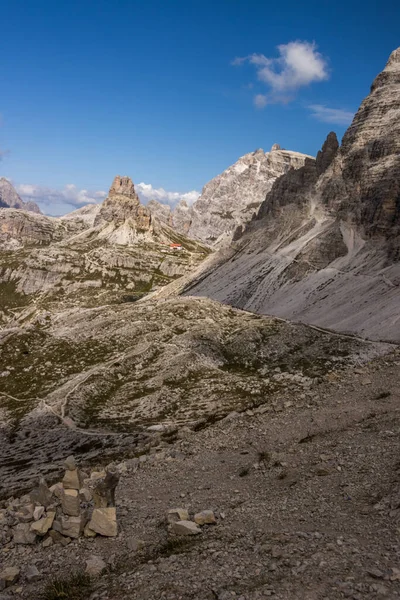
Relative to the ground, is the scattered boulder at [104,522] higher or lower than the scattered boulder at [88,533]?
higher

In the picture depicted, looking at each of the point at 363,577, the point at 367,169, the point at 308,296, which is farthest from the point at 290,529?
the point at 367,169

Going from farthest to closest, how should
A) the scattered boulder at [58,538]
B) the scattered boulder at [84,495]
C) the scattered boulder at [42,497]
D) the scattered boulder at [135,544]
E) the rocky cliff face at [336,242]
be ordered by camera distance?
1. the rocky cliff face at [336,242]
2. the scattered boulder at [84,495]
3. the scattered boulder at [42,497]
4. the scattered boulder at [58,538]
5. the scattered boulder at [135,544]

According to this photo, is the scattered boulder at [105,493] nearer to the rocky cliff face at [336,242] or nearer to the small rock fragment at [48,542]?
the small rock fragment at [48,542]

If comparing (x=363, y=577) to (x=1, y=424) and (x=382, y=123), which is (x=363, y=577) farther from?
(x=382, y=123)

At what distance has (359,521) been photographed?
1653cm

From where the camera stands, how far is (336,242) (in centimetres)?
13112

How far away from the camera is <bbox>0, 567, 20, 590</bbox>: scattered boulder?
14.7 m

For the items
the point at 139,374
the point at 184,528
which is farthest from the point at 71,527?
the point at 139,374

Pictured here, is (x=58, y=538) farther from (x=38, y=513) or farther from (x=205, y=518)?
(x=205, y=518)

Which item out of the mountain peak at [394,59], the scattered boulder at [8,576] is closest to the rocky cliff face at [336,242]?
the mountain peak at [394,59]

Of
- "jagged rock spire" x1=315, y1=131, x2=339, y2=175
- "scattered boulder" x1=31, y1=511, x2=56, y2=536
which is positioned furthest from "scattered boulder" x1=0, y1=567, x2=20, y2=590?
"jagged rock spire" x1=315, y1=131, x2=339, y2=175

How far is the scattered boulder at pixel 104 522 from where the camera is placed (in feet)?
57.4

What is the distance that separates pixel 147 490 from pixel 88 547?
7439 millimetres

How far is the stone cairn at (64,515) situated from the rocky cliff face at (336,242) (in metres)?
75.0
